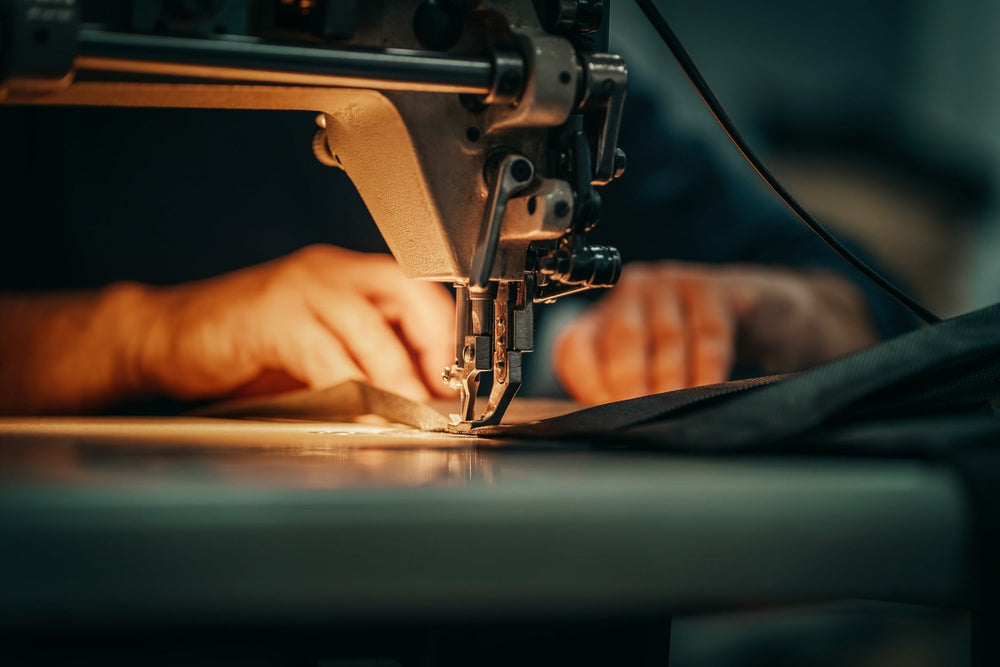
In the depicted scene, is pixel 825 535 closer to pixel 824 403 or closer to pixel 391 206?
pixel 824 403

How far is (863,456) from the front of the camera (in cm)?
45

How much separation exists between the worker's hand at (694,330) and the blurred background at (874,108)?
0.92 m

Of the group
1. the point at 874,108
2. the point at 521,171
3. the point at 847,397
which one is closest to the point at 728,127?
the point at 521,171

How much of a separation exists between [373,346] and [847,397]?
0.78 metres

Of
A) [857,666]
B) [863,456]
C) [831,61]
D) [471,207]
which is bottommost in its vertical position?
[857,666]

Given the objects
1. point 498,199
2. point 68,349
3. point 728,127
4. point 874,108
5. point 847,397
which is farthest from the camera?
point 874,108

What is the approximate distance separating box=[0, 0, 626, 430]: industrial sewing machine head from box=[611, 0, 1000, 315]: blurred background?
1668 millimetres

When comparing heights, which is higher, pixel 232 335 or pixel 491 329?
pixel 232 335

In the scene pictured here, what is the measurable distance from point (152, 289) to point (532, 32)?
96cm

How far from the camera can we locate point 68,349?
55.0 inches

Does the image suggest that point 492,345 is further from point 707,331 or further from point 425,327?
point 707,331

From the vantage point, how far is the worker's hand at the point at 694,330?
126cm

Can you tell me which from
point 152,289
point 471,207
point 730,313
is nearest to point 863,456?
point 471,207

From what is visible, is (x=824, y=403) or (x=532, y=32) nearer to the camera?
(x=824, y=403)
